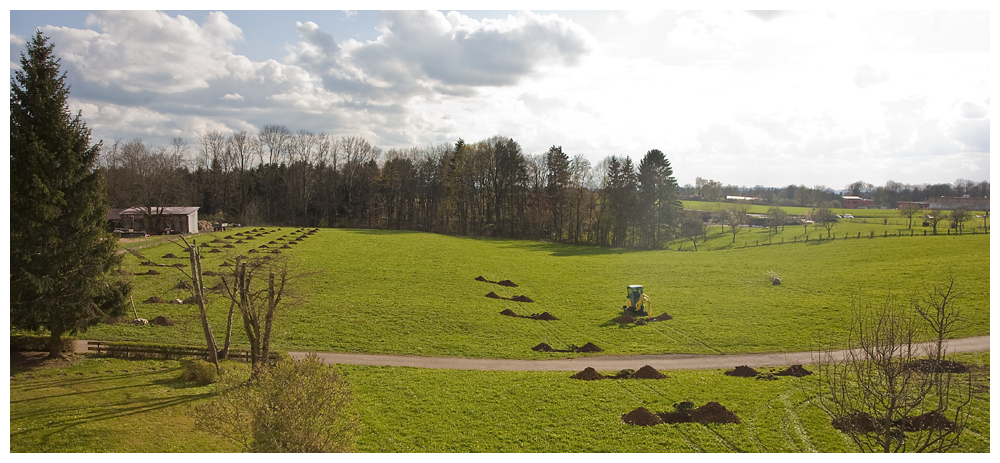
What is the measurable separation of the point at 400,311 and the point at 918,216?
3552 inches

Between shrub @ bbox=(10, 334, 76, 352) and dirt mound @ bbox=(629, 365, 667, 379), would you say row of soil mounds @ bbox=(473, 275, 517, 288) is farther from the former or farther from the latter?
shrub @ bbox=(10, 334, 76, 352)

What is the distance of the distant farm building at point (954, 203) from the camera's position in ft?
191

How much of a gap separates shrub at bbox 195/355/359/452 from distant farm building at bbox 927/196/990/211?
7081cm

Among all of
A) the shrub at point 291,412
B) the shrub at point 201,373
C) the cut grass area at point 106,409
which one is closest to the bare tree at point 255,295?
the shrub at point 201,373

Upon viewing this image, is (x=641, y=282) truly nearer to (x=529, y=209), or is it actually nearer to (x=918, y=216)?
(x=529, y=209)

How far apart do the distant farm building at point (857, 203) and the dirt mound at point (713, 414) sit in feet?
384

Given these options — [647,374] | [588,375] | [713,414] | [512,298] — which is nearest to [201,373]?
[588,375]

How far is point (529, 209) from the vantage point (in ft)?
289

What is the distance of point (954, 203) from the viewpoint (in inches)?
2566

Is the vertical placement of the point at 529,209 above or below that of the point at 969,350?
above

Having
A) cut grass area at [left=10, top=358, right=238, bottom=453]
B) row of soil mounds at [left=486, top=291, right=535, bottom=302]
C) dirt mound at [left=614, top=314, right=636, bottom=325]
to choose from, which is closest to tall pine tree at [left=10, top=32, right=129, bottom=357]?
cut grass area at [left=10, top=358, right=238, bottom=453]

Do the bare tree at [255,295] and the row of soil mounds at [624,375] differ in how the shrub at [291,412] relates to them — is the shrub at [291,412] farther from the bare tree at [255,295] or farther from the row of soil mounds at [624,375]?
the row of soil mounds at [624,375]

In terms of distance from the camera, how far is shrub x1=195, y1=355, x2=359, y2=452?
36.2 ft

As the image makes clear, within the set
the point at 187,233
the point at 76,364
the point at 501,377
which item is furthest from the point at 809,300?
the point at 187,233
